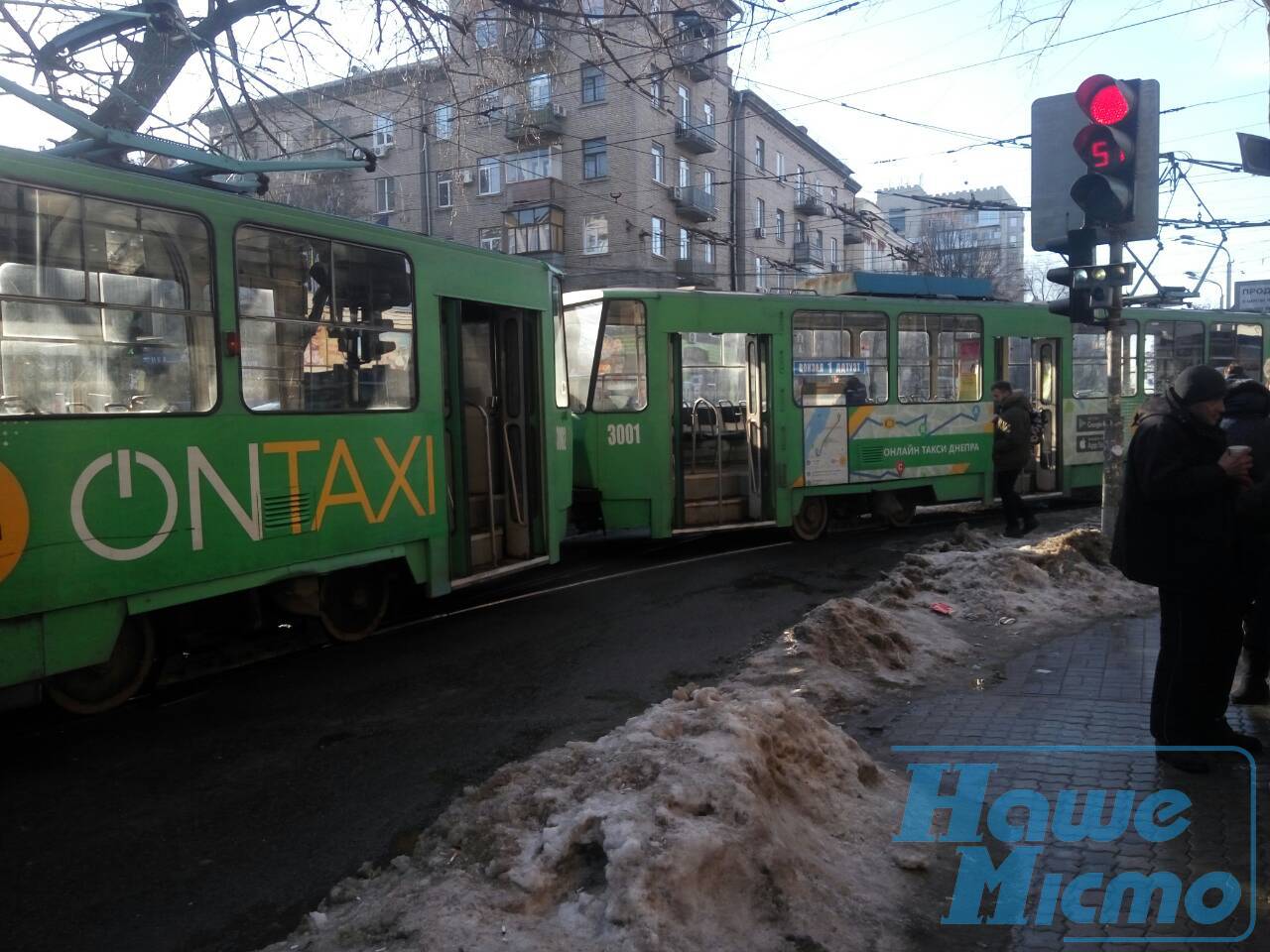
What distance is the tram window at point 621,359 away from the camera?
1166 cm

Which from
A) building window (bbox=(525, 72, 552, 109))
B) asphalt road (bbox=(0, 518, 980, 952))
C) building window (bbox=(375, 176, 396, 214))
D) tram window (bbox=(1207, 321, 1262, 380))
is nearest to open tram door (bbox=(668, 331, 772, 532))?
asphalt road (bbox=(0, 518, 980, 952))

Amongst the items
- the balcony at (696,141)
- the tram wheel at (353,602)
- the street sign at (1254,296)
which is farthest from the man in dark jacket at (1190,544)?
the balcony at (696,141)

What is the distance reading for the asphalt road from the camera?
385 cm

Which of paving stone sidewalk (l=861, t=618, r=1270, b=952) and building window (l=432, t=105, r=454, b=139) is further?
building window (l=432, t=105, r=454, b=139)

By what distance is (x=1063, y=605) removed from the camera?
8.38 meters

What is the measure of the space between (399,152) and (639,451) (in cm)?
2743

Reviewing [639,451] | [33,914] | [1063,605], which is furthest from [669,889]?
[639,451]

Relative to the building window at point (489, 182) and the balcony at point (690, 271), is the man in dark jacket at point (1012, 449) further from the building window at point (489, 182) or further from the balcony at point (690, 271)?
the building window at point (489, 182)

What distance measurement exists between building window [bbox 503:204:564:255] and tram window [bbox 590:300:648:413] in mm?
24465

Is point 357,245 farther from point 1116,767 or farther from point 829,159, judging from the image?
point 829,159

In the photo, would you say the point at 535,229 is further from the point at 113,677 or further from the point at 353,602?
the point at 113,677

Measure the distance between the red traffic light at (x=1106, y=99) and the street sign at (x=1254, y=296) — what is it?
15.1 m

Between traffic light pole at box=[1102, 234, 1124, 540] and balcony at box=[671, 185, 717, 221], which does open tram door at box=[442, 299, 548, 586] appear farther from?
balcony at box=[671, 185, 717, 221]

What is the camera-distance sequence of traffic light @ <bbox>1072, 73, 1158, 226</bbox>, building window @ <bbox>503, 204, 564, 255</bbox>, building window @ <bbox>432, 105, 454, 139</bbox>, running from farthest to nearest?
building window @ <bbox>503, 204, 564, 255</bbox> → building window @ <bbox>432, 105, 454, 139</bbox> → traffic light @ <bbox>1072, 73, 1158, 226</bbox>
